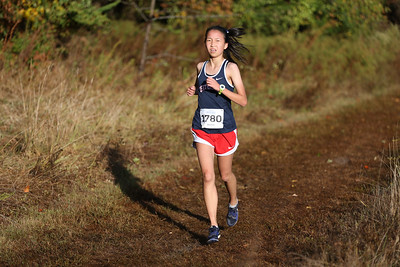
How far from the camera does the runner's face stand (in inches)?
184

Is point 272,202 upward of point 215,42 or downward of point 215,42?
downward

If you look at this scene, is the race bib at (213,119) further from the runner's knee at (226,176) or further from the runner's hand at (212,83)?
the runner's knee at (226,176)

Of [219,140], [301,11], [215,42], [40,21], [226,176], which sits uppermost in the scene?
[301,11]

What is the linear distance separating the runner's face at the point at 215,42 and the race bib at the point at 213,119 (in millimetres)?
532

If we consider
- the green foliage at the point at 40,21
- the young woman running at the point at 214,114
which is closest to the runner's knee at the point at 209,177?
the young woman running at the point at 214,114

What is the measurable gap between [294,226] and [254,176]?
226cm

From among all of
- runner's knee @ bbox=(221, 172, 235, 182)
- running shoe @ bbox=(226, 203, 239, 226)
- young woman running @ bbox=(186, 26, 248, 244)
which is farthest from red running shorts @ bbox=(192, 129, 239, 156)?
running shoe @ bbox=(226, 203, 239, 226)

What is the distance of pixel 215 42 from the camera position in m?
4.70

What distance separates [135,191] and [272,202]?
1.79m

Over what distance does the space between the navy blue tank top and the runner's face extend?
12 cm

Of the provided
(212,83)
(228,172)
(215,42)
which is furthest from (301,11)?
(212,83)

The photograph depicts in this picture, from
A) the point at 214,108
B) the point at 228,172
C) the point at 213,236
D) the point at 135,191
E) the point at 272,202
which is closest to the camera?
the point at 213,236

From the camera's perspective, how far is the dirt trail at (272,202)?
14.5 ft

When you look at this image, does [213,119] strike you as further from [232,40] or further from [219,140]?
[232,40]
